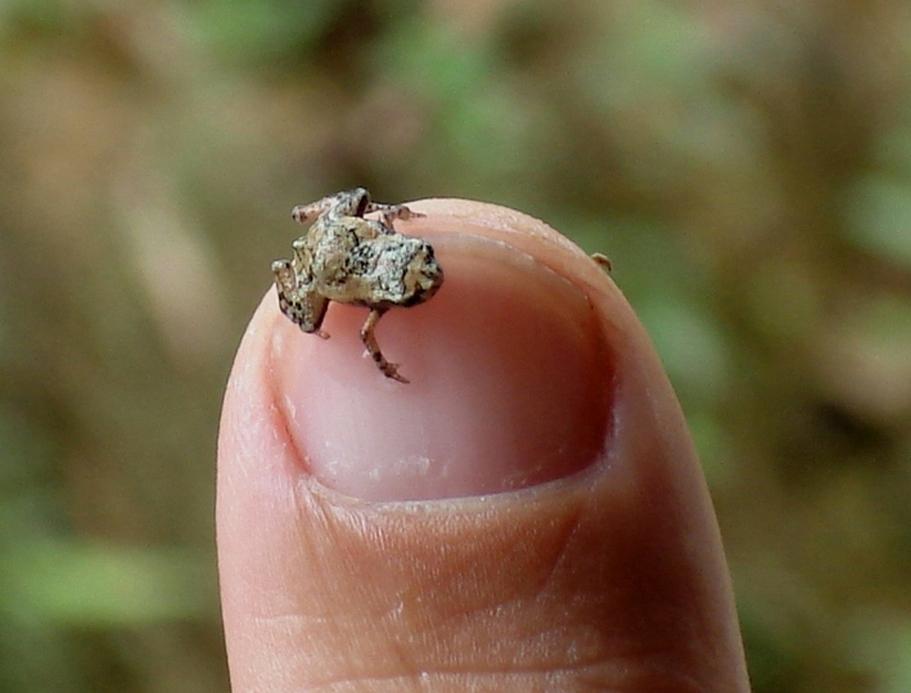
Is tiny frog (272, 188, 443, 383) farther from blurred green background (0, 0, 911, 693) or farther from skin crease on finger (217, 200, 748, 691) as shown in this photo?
blurred green background (0, 0, 911, 693)

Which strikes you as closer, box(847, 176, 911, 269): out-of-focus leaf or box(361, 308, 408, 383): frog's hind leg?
box(361, 308, 408, 383): frog's hind leg

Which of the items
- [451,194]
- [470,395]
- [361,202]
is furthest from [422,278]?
[451,194]

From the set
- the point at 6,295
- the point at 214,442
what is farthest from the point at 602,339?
the point at 6,295

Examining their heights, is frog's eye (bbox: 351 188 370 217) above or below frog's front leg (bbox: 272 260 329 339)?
above

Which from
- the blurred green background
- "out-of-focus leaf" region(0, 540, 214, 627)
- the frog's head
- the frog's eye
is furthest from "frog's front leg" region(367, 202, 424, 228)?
"out-of-focus leaf" region(0, 540, 214, 627)

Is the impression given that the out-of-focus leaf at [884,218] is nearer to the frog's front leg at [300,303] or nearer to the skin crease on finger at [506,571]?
the skin crease on finger at [506,571]

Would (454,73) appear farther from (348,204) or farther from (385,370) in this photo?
(385,370)

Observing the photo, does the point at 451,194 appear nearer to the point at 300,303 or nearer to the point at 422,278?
the point at 300,303
